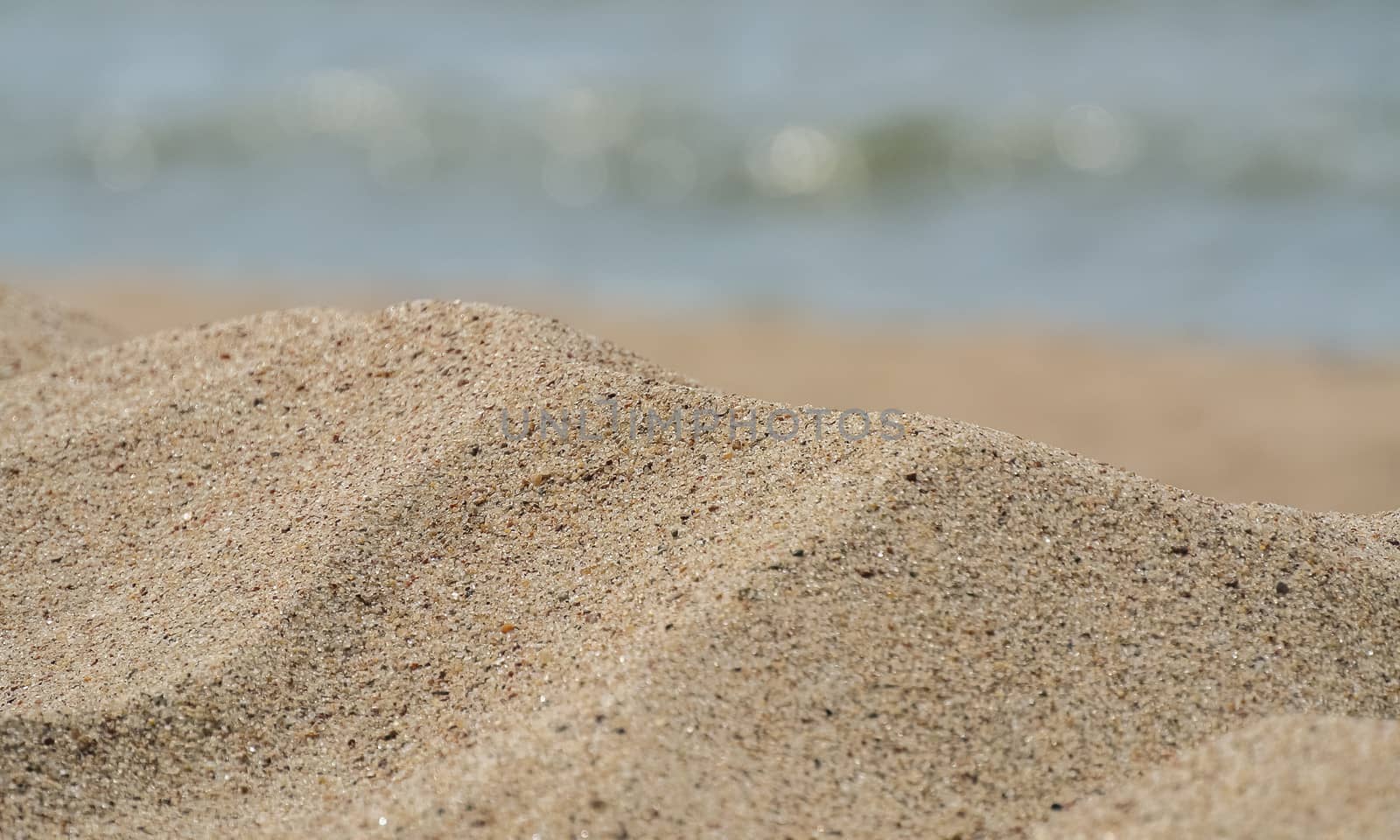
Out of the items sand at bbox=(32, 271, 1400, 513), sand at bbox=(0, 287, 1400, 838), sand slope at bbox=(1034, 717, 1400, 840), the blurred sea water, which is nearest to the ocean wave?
the blurred sea water

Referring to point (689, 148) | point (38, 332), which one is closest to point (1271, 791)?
point (38, 332)

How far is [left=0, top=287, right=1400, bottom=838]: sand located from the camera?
1272 millimetres

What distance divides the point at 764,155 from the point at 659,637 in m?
5.78

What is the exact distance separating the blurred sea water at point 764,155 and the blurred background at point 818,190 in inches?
0.9

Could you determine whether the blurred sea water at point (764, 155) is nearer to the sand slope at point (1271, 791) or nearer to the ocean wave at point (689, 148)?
the ocean wave at point (689, 148)

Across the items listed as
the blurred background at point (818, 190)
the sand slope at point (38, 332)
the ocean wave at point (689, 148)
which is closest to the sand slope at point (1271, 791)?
the sand slope at point (38, 332)

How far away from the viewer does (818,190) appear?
263 inches

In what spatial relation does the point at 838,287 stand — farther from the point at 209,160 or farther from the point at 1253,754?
the point at 1253,754

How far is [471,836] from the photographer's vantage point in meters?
1.22

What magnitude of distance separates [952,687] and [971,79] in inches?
257

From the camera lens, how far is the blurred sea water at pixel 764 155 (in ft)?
18.5

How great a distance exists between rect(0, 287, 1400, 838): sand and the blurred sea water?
11.7ft

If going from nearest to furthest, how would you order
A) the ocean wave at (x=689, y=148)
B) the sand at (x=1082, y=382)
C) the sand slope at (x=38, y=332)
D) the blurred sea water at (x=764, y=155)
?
the sand slope at (x=38, y=332), the sand at (x=1082, y=382), the blurred sea water at (x=764, y=155), the ocean wave at (x=689, y=148)

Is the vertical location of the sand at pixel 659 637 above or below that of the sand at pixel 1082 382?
above
